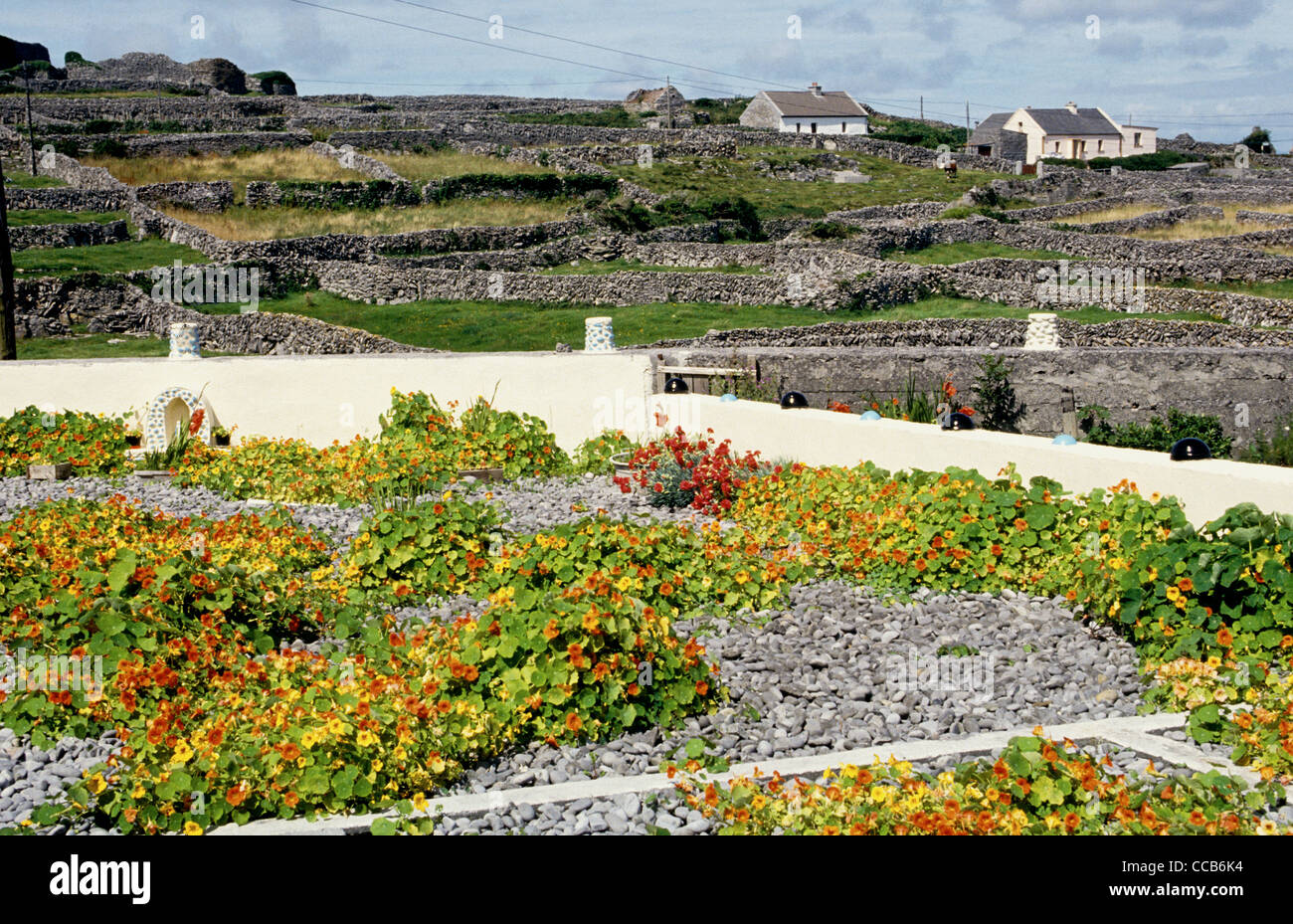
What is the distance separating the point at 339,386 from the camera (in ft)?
41.3

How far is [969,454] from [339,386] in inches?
272

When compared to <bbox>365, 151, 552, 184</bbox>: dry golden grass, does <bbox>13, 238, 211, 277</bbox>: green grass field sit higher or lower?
lower

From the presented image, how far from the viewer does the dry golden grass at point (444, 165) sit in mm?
38688

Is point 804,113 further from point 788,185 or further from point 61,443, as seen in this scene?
point 61,443

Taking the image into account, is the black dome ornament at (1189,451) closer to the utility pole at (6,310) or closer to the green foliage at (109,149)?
the utility pole at (6,310)

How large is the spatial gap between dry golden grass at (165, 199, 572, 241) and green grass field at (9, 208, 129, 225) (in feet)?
4.94

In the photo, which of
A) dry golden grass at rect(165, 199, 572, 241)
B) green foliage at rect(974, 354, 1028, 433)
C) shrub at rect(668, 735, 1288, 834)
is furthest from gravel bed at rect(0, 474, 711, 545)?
dry golden grass at rect(165, 199, 572, 241)

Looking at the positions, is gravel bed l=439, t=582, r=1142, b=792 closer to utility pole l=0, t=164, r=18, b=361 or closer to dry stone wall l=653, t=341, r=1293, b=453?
dry stone wall l=653, t=341, r=1293, b=453

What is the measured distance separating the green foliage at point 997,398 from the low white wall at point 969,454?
2514 mm

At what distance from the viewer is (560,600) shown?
5559mm

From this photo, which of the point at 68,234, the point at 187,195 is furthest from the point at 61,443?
the point at 187,195

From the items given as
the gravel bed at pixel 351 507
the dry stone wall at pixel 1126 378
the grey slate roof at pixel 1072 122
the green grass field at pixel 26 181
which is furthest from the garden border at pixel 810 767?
the grey slate roof at pixel 1072 122

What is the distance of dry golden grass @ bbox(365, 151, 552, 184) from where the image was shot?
3869 cm
